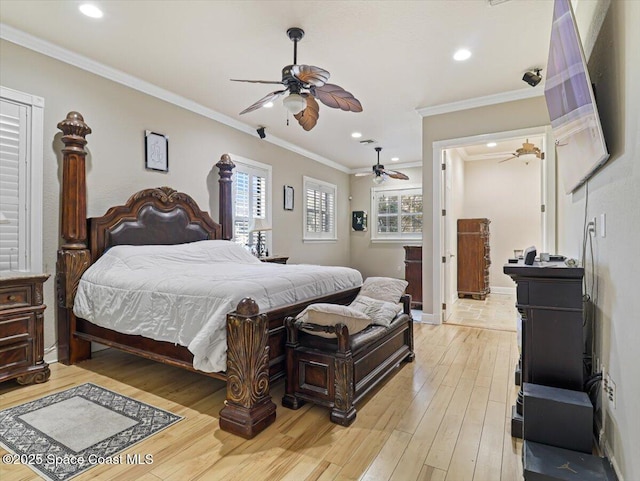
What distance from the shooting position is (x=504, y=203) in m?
7.31

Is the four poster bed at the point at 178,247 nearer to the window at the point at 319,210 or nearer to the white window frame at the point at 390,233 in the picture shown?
the window at the point at 319,210

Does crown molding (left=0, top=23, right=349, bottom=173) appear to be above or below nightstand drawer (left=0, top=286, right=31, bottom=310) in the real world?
above

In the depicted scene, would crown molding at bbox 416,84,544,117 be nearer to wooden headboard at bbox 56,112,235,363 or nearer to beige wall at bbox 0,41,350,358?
beige wall at bbox 0,41,350,358

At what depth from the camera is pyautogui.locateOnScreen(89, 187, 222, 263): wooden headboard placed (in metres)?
3.54

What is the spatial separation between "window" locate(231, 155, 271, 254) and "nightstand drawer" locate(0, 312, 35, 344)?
8.94ft

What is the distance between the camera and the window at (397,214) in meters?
8.21

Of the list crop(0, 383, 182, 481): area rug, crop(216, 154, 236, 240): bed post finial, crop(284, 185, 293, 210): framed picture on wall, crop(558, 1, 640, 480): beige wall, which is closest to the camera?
crop(558, 1, 640, 480): beige wall

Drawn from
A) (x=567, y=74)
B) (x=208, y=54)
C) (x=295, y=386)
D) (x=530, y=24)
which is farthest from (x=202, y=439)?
(x=530, y=24)

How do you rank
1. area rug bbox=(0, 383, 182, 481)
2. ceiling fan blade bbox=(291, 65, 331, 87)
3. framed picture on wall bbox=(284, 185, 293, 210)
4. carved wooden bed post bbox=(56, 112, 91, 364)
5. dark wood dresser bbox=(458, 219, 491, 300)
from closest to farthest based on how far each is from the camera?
area rug bbox=(0, 383, 182, 481) → ceiling fan blade bbox=(291, 65, 331, 87) → carved wooden bed post bbox=(56, 112, 91, 364) → framed picture on wall bbox=(284, 185, 293, 210) → dark wood dresser bbox=(458, 219, 491, 300)

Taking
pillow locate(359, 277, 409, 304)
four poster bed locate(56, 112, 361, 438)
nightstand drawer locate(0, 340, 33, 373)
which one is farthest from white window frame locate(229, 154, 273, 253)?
nightstand drawer locate(0, 340, 33, 373)

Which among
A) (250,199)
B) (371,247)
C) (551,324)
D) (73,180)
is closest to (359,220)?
(371,247)

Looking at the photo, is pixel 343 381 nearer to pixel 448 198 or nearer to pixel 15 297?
pixel 15 297

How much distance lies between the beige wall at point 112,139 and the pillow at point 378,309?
2.76m

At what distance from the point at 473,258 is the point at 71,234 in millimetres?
6205
